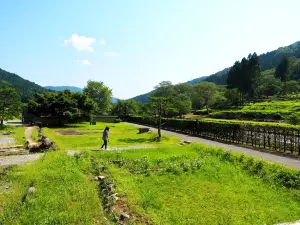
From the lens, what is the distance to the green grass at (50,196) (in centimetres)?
845

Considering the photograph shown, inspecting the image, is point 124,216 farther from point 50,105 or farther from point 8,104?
point 50,105

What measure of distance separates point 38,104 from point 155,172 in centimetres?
3793

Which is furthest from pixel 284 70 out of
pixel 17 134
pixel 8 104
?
pixel 17 134

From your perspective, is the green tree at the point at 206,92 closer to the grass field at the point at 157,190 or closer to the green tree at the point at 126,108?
the green tree at the point at 126,108

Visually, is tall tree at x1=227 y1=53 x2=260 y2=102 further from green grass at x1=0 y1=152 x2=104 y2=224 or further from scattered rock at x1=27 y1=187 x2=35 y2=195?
scattered rock at x1=27 y1=187 x2=35 y2=195

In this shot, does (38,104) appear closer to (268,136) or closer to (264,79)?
(268,136)

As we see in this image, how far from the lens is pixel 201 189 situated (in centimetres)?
1165

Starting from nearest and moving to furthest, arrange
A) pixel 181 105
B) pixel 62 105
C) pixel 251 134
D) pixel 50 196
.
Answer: pixel 50 196
pixel 251 134
pixel 181 105
pixel 62 105

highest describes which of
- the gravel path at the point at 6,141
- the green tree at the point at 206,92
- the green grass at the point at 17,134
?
the green tree at the point at 206,92

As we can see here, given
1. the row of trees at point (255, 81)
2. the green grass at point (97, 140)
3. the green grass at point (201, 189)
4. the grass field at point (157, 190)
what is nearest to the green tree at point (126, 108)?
the row of trees at point (255, 81)

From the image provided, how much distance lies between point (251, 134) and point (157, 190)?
13026mm

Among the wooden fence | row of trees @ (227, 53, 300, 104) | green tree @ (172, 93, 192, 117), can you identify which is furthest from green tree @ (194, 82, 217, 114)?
the wooden fence

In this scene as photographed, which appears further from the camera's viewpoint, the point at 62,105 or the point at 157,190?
the point at 62,105

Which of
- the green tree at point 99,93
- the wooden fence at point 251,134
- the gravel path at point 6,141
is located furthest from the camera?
the green tree at point 99,93
